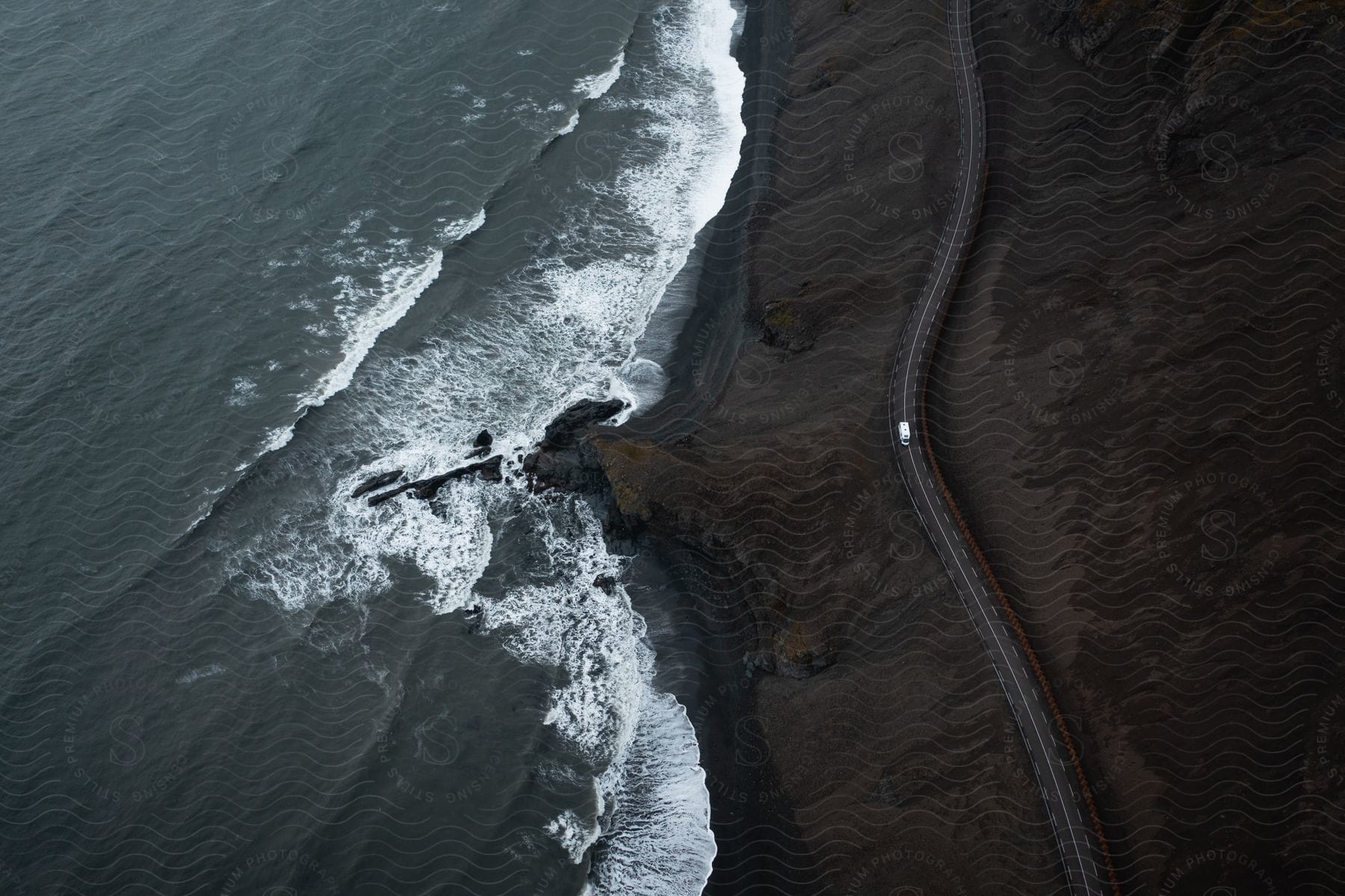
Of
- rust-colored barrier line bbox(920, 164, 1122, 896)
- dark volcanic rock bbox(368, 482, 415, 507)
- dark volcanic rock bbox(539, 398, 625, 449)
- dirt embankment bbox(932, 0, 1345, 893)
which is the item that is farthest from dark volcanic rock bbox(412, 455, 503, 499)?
dirt embankment bbox(932, 0, 1345, 893)

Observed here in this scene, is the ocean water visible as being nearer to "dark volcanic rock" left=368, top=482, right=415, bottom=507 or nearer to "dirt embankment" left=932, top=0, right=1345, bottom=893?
"dark volcanic rock" left=368, top=482, right=415, bottom=507

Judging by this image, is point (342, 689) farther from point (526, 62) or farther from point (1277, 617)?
point (526, 62)

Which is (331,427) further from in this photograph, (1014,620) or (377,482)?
(1014,620)

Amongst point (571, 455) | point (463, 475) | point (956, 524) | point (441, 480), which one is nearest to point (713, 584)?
point (571, 455)

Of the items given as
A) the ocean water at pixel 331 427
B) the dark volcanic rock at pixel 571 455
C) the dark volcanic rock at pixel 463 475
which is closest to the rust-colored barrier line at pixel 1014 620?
the ocean water at pixel 331 427

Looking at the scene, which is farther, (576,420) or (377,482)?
(576,420)

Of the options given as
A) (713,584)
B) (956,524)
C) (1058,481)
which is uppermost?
(1058,481)
